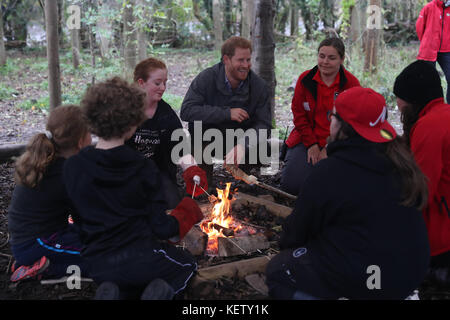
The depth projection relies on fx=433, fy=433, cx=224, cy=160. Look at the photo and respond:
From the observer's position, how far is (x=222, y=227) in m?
3.61

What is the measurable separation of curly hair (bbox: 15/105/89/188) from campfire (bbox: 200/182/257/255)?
1337 millimetres

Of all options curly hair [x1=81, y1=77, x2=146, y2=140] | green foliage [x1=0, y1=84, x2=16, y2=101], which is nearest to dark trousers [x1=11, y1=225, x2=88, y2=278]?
curly hair [x1=81, y1=77, x2=146, y2=140]

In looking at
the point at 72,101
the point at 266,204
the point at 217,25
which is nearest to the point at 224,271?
the point at 266,204

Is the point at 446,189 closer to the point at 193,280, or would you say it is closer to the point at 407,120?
the point at 407,120

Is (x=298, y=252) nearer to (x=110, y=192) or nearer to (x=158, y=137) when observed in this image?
(x=110, y=192)

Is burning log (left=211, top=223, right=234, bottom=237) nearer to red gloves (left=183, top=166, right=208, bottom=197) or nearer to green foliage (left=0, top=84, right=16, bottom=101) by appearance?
red gloves (left=183, top=166, right=208, bottom=197)

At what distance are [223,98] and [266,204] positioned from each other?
3.97 ft

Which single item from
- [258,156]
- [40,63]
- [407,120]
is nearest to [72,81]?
[40,63]

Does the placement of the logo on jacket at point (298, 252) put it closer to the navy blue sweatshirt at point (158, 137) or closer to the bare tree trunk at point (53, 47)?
the navy blue sweatshirt at point (158, 137)

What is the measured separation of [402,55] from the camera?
1213 centimetres

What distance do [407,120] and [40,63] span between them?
520 inches

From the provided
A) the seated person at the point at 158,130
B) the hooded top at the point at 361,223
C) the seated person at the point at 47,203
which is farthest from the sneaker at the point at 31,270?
the hooded top at the point at 361,223

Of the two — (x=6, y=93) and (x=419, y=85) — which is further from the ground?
(x=419, y=85)

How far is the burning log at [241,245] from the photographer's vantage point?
Result: 11.0 ft
